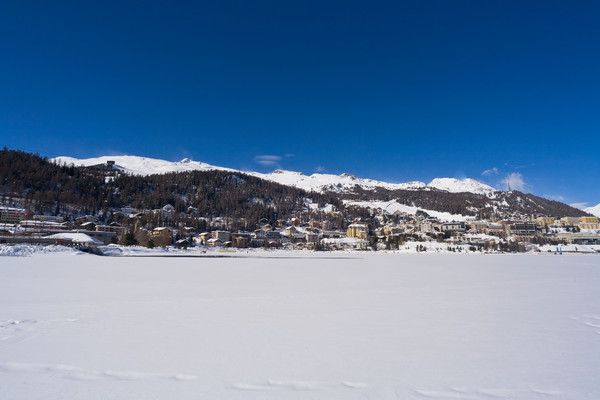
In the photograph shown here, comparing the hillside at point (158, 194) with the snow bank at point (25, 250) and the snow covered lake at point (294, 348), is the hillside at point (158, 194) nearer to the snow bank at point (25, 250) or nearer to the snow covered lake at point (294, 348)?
the snow bank at point (25, 250)

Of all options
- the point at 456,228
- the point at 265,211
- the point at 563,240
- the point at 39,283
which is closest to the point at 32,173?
the point at 265,211

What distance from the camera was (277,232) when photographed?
113125mm

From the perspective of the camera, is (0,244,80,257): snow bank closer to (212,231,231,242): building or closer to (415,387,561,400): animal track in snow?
(415,387,561,400): animal track in snow

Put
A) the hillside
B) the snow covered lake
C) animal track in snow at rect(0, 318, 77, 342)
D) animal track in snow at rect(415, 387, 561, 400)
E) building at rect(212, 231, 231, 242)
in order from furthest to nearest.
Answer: the hillside, building at rect(212, 231, 231, 242), animal track in snow at rect(0, 318, 77, 342), the snow covered lake, animal track in snow at rect(415, 387, 561, 400)

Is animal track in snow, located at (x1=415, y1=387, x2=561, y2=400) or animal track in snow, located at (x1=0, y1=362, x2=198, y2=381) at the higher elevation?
animal track in snow, located at (x1=415, y1=387, x2=561, y2=400)

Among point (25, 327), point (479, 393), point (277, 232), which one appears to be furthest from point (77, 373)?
point (277, 232)

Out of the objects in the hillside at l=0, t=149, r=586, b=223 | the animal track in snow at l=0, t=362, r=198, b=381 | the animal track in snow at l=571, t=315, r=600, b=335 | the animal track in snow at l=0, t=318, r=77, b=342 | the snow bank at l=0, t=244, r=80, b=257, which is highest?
the hillside at l=0, t=149, r=586, b=223

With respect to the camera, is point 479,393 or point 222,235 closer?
point 479,393

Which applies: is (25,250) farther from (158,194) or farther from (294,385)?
(158,194)

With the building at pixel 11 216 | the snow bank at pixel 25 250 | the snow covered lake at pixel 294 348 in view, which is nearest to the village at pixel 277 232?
the building at pixel 11 216

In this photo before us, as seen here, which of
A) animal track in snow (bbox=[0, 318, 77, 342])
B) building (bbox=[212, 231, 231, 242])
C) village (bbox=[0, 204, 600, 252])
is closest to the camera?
animal track in snow (bbox=[0, 318, 77, 342])

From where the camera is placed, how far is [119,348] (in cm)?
534

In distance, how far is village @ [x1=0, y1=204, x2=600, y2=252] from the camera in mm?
71562

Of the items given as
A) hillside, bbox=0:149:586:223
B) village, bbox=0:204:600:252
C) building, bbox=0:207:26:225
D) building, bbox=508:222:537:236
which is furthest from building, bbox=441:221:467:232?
building, bbox=0:207:26:225
